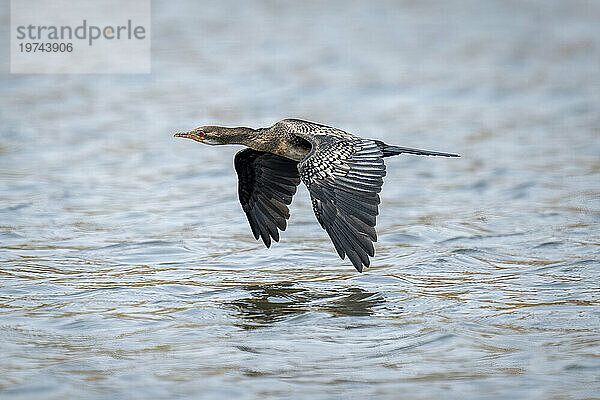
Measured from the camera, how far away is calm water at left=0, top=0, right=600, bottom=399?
276 inches

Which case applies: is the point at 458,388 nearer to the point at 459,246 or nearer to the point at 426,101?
the point at 459,246

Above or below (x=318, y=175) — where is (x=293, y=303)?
below

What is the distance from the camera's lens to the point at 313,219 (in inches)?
436

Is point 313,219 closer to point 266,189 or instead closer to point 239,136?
point 266,189

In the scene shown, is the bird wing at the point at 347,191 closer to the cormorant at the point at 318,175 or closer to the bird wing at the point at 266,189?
the cormorant at the point at 318,175

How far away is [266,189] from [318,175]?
138 cm

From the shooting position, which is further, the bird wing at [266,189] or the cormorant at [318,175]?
the bird wing at [266,189]

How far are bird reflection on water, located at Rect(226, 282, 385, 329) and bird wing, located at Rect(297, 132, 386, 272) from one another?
59cm

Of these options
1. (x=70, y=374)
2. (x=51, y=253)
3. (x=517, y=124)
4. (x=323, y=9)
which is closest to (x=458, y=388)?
(x=70, y=374)

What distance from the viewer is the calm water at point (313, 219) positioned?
7008mm
